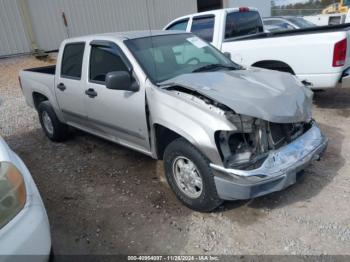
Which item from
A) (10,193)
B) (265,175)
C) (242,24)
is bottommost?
(265,175)

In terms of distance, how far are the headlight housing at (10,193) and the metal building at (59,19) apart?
860 centimetres

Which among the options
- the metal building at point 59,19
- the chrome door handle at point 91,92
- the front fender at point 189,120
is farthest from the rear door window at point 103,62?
the metal building at point 59,19

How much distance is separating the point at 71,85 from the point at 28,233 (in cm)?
294

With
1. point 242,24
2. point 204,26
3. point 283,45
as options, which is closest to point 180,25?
point 204,26

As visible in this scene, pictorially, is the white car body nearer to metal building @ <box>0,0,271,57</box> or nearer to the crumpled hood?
the crumpled hood

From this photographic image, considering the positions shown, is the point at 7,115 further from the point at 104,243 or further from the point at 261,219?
the point at 261,219

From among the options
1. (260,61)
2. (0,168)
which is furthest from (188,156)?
(260,61)

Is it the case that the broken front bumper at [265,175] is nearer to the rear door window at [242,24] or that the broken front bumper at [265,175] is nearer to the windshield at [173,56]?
the windshield at [173,56]

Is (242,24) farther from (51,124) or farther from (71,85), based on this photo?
(51,124)

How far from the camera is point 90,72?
4.11 meters

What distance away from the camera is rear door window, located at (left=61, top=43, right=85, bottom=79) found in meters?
4.33

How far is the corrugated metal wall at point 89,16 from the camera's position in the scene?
38.8ft

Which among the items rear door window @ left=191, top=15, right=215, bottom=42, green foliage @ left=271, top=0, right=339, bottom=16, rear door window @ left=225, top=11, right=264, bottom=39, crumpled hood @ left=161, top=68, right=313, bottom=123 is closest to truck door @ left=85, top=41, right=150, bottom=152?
crumpled hood @ left=161, top=68, right=313, bottom=123

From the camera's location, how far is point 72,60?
4.54 meters
